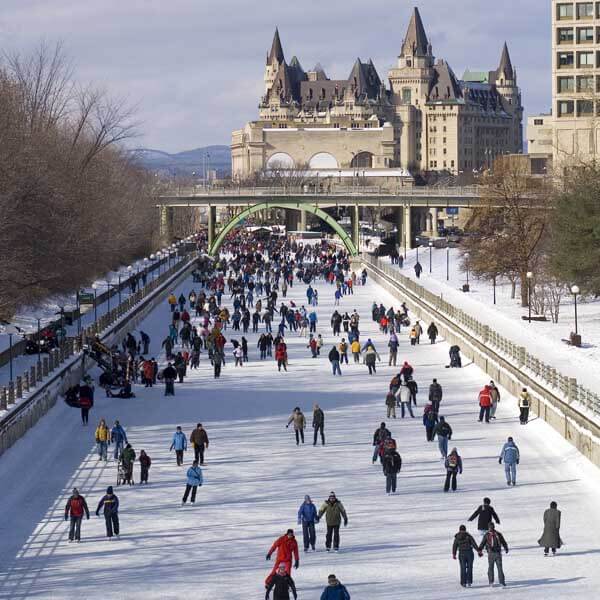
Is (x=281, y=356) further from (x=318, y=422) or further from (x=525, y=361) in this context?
(x=318, y=422)

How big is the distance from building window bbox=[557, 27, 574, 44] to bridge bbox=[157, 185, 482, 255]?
16.1 meters

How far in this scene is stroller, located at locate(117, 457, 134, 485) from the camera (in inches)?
1031

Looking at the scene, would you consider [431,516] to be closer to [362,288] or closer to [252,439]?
[252,439]

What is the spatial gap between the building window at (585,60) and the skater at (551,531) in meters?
72.4

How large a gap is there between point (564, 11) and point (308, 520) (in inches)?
2881

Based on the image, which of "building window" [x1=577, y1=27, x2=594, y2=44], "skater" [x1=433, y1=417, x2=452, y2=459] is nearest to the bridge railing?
"building window" [x1=577, y1=27, x2=594, y2=44]

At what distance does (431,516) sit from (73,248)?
104 feet

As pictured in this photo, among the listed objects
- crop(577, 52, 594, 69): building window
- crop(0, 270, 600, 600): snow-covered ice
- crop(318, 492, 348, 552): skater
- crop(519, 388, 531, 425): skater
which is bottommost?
crop(0, 270, 600, 600): snow-covered ice

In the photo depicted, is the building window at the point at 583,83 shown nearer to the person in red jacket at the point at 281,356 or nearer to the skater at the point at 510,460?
the person in red jacket at the point at 281,356

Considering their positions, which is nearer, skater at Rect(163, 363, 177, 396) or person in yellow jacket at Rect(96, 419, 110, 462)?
person in yellow jacket at Rect(96, 419, 110, 462)

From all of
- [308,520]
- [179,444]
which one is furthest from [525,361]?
[308,520]

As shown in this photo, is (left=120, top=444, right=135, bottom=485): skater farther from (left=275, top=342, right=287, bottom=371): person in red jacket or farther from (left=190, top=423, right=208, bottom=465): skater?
(left=275, top=342, right=287, bottom=371): person in red jacket

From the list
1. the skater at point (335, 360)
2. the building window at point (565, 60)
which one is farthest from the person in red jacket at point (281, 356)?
the building window at point (565, 60)

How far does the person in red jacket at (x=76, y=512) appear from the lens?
2183 centimetres
